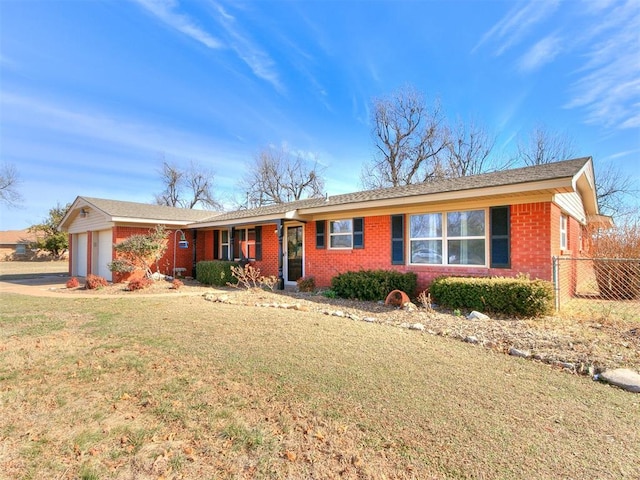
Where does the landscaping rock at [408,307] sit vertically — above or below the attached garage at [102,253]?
below

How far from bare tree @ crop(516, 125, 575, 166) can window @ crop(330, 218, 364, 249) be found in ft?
64.8

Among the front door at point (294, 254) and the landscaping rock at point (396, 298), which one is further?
the front door at point (294, 254)

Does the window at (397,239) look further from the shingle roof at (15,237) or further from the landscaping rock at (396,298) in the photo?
the shingle roof at (15,237)

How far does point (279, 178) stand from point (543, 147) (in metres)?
23.1

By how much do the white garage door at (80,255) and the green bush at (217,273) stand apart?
8.33 m

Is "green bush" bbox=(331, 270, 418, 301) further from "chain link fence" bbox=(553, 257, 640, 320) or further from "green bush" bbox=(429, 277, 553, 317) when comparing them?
"chain link fence" bbox=(553, 257, 640, 320)

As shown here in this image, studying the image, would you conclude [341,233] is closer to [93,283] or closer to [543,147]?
[93,283]

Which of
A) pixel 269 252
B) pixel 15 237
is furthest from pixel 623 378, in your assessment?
pixel 15 237

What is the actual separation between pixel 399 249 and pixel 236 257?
27.2 feet

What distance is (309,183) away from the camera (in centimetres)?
3425

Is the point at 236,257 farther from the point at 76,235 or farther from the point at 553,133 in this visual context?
the point at 553,133

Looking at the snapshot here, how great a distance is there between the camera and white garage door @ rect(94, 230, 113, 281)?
15745 millimetres

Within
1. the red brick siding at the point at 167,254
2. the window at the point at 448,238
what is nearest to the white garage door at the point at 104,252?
the red brick siding at the point at 167,254

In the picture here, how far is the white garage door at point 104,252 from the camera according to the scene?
15.7m
